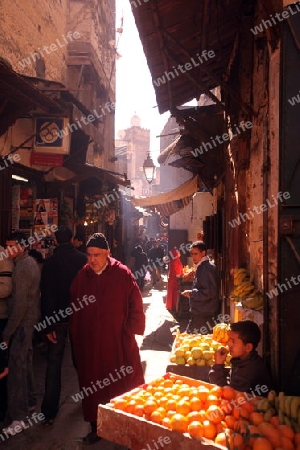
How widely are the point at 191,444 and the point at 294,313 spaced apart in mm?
1469

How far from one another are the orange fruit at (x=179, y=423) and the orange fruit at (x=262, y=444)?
553mm

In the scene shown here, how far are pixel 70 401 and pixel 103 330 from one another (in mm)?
1848

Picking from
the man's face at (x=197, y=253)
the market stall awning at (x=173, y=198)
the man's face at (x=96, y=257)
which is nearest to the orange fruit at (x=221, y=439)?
the man's face at (x=96, y=257)

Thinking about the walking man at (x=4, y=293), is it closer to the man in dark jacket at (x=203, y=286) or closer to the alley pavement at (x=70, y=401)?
the alley pavement at (x=70, y=401)

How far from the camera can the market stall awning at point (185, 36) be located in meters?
4.90

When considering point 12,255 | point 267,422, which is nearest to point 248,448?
point 267,422

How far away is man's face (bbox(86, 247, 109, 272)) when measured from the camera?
14.5 ft

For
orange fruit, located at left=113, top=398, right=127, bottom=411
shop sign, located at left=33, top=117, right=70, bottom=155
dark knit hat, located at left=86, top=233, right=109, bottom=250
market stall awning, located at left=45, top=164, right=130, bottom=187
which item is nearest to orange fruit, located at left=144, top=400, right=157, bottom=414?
orange fruit, located at left=113, top=398, right=127, bottom=411

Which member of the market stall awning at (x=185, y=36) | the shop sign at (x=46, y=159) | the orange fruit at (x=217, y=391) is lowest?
the orange fruit at (x=217, y=391)

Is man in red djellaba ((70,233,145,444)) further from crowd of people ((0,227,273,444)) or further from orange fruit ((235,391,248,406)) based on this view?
orange fruit ((235,391,248,406))

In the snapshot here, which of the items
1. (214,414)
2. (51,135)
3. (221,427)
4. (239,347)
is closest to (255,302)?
(239,347)

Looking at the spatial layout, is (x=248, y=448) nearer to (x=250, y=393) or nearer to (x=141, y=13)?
(x=250, y=393)

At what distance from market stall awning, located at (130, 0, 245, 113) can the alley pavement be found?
183 inches

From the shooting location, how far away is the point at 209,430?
3104mm
